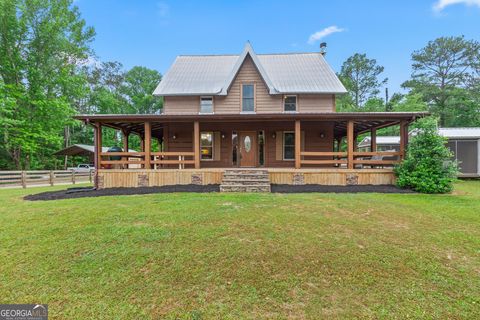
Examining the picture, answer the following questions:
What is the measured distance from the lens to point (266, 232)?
14.1ft

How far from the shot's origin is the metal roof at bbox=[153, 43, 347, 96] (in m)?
12.8

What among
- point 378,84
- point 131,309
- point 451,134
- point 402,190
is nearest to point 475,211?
point 402,190

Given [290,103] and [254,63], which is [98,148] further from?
[290,103]

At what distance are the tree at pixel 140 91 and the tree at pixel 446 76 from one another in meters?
38.0

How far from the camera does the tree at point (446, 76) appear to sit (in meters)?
27.5

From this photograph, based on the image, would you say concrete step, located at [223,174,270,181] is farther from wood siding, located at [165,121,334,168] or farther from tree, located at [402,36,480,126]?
tree, located at [402,36,480,126]

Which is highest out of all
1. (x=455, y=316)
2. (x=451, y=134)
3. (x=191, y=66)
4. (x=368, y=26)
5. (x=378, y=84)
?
(x=368, y=26)

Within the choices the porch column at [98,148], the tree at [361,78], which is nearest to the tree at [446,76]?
the tree at [361,78]

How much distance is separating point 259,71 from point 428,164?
904 cm

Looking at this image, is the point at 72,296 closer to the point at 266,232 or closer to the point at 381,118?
the point at 266,232

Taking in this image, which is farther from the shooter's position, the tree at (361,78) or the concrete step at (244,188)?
the tree at (361,78)

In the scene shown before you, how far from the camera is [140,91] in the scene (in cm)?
3797

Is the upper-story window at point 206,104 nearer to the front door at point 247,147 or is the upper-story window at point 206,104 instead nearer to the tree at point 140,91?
the front door at point 247,147

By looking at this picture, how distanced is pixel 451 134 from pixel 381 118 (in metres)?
8.09
